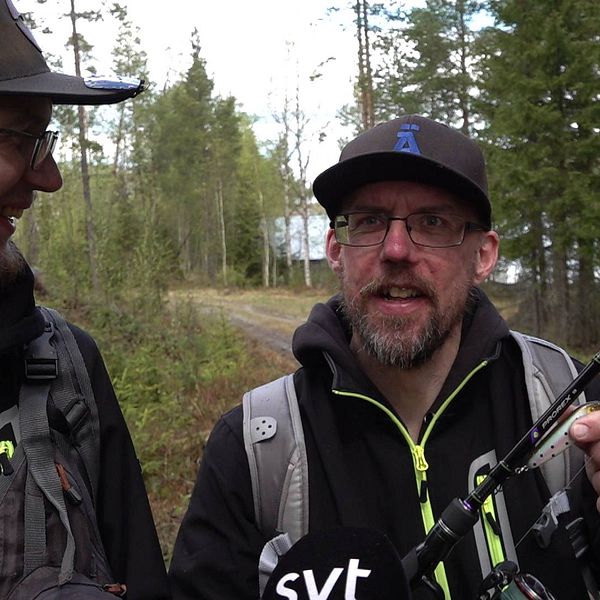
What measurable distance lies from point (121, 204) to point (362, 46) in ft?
40.2

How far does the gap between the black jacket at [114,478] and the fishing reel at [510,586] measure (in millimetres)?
1048

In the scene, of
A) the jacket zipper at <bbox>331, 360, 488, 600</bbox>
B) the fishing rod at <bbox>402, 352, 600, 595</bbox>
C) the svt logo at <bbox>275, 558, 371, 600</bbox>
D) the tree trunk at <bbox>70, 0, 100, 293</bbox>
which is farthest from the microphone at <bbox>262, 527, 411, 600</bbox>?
the tree trunk at <bbox>70, 0, 100, 293</bbox>

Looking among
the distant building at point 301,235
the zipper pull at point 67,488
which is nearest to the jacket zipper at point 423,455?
the zipper pull at point 67,488

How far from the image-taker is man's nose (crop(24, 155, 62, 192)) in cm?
208

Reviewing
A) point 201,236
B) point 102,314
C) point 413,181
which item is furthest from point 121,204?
point 201,236

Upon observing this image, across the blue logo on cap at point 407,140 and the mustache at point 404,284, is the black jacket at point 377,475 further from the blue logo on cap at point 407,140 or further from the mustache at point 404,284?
the blue logo on cap at point 407,140

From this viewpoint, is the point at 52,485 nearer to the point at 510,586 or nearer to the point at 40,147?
the point at 40,147

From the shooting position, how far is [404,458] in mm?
2262

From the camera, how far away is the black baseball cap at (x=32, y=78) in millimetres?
1919

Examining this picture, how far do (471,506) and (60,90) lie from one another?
5.47 feet

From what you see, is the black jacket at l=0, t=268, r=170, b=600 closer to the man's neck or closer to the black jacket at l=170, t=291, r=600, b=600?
the black jacket at l=170, t=291, r=600, b=600

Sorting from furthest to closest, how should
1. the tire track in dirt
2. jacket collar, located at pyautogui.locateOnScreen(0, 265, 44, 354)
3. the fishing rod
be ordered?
the tire track in dirt → jacket collar, located at pyautogui.locateOnScreen(0, 265, 44, 354) → the fishing rod

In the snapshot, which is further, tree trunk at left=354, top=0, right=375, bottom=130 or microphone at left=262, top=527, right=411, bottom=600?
tree trunk at left=354, top=0, right=375, bottom=130

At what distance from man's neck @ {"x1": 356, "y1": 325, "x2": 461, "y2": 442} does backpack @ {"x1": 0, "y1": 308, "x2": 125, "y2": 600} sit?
3.30 ft
